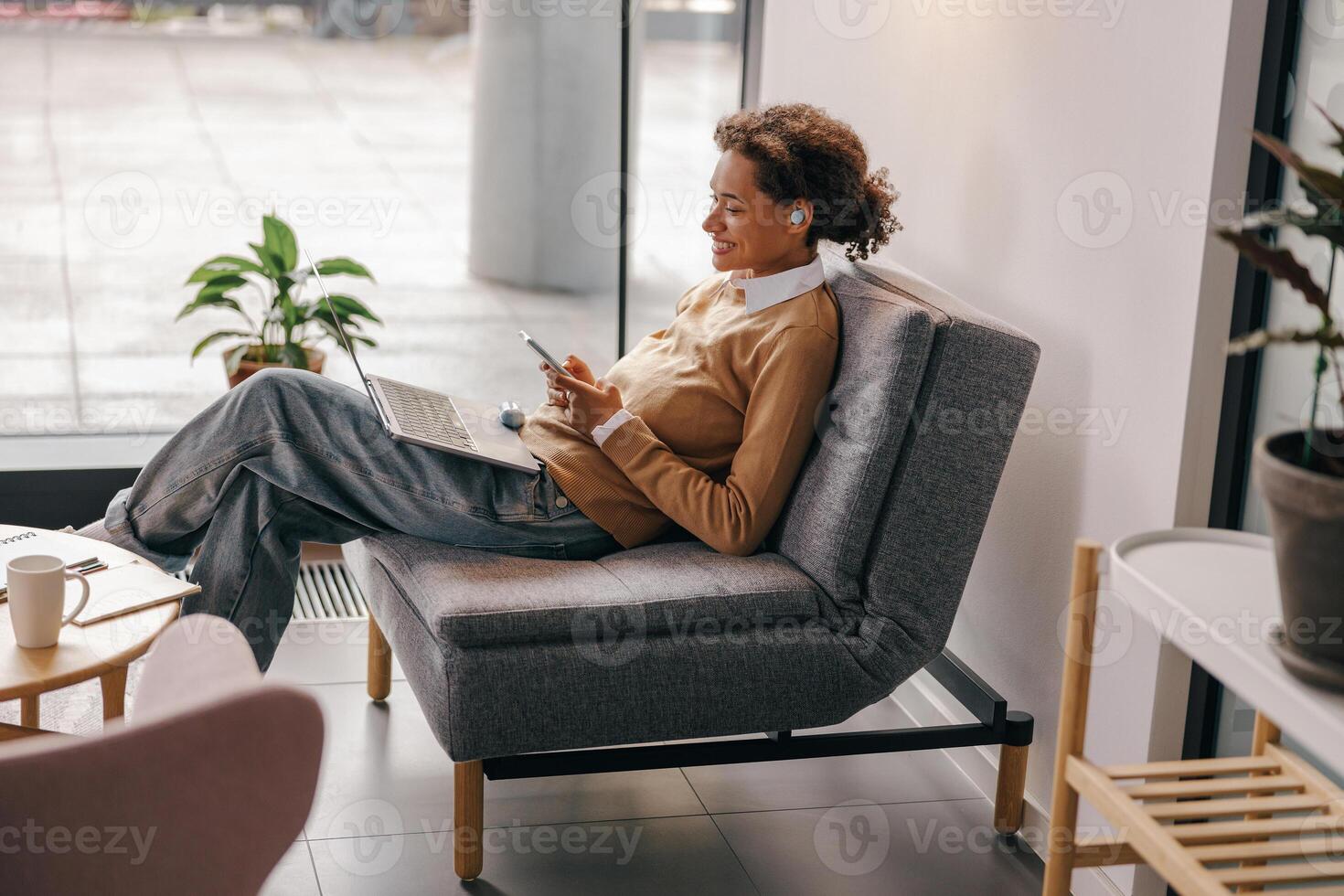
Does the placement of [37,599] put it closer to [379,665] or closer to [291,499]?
[291,499]

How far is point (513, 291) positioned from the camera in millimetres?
3951

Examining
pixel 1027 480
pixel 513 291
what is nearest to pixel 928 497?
pixel 1027 480

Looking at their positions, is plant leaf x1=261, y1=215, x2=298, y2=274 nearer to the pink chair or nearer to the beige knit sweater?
the beige knit sweater

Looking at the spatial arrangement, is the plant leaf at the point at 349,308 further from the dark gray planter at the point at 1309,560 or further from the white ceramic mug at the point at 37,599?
the dark gray planter at the point at 1309,560

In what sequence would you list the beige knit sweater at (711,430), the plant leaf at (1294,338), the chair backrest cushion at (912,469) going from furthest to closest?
the beige knit sweater at (711,430), the chair backrest cushion at (912,469), the plant leaf at (1294,338)

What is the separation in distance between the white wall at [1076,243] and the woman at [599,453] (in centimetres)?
24

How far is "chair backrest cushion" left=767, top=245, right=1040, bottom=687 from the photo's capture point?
2.16 meters

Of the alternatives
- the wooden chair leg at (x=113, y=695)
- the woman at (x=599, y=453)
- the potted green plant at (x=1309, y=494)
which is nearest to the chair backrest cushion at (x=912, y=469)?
the woman at (x=599, y=453)

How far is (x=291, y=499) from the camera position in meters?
2.33

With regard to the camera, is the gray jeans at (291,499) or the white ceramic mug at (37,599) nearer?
the white ceramic mug at (37,599)

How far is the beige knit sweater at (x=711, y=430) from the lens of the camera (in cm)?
226

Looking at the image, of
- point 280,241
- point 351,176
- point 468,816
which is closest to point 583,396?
point 468,816

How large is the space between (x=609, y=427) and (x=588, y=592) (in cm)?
33

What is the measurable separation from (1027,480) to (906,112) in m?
0.83
